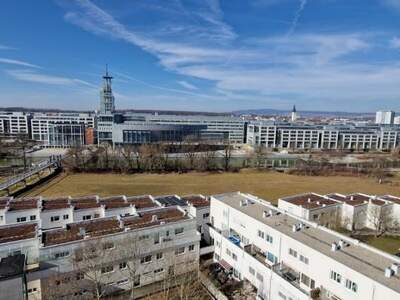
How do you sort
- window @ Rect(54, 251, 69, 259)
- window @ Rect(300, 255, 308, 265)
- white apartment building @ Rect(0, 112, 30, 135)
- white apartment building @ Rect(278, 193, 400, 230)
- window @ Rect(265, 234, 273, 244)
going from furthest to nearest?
white apartment building @ Rect(0, 112, 30, 135)
white apartment building @ Rect(278, 193, 400, 230)
window @ Rect(265, 234, 273, 244)
window @ Rect(54, 251, 69, 259)
window @ Rect(300, 255, 308, 265)

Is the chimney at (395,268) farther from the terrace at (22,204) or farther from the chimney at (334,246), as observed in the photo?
the terrace at (22,204)

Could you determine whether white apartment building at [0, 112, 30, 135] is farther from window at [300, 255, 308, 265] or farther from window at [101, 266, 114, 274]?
window at [300, 255, 308, 265]

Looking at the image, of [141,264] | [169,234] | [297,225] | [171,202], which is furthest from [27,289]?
[297,225]

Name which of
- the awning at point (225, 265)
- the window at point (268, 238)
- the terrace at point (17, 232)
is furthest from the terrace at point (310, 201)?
the terrace at point (17, 232)

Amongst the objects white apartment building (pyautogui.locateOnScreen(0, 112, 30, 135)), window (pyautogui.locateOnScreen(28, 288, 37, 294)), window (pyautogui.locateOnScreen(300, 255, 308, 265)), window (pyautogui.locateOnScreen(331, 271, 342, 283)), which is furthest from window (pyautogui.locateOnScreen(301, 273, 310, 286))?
white apartment building (pyautogui.locateOnScreen(0, 112, 30, 135))

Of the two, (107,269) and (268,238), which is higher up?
(268,238)

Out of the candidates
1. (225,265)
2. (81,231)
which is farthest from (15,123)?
(225,265)

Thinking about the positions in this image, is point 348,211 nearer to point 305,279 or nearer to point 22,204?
point 305,279

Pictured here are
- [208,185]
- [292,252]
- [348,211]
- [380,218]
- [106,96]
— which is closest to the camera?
[292,252]
